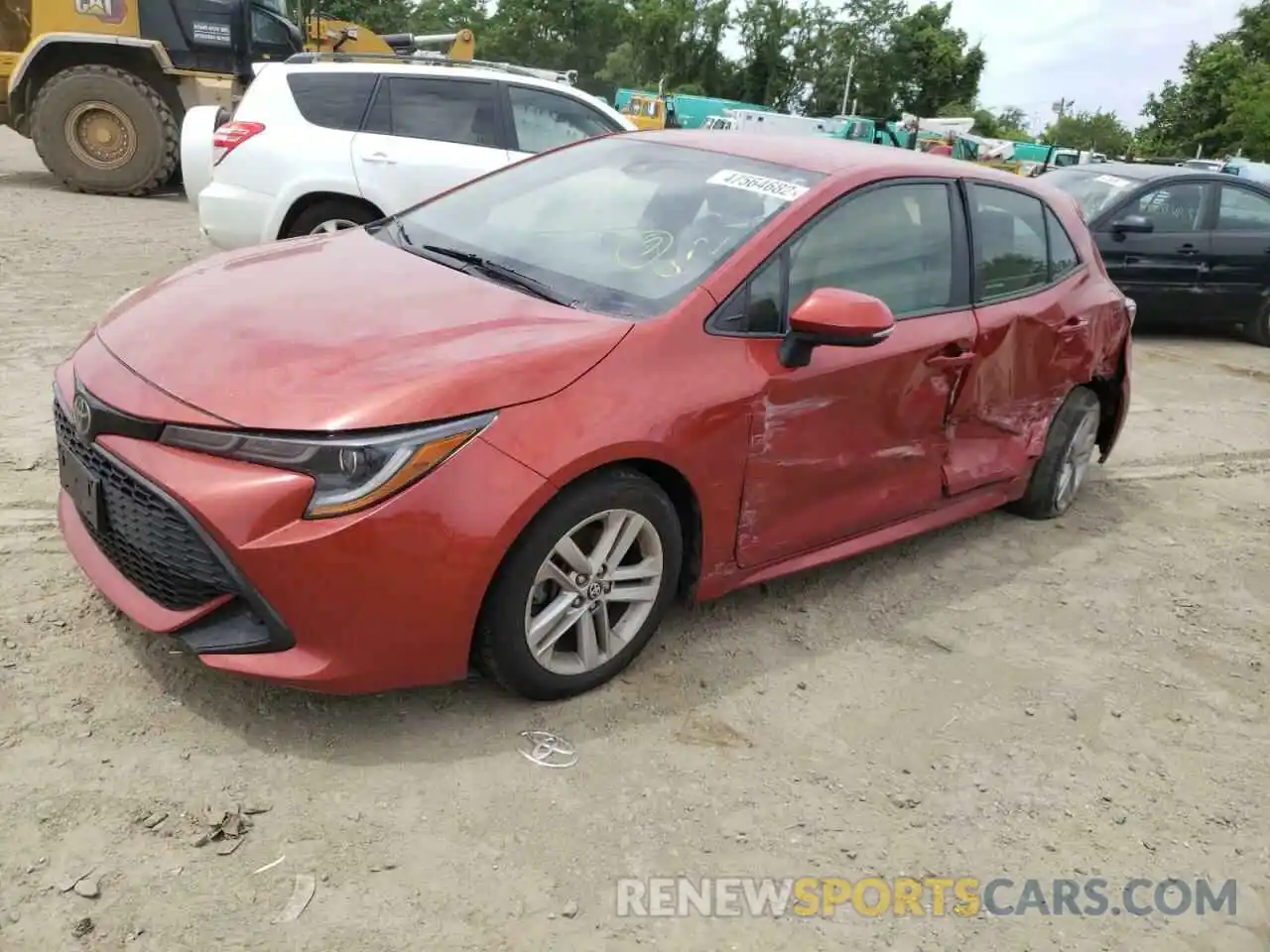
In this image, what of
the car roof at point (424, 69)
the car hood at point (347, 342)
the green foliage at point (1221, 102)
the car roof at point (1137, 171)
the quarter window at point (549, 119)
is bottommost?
the car hood at point (347, 342)

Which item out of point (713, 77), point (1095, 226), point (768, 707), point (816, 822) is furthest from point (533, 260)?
point (713, 77)

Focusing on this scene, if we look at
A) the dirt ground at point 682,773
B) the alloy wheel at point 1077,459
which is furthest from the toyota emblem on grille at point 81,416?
the alloy wheel at point 1077,459

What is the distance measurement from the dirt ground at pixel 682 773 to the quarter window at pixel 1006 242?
1.15 meters

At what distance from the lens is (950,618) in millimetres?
3740

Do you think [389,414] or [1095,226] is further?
[1095,226]

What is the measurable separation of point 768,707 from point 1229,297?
27.0ft

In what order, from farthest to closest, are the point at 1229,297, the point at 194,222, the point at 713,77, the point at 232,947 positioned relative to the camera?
the point at 713,77, the point at 194,222, the point at 1229,297, the point at 232,947

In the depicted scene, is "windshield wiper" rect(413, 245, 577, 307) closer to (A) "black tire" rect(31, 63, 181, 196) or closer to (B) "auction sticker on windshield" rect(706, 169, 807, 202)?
(B) "auction sticker on windshield" rect(706, 169, 807, 202)

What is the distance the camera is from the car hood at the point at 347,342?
2.46 meters

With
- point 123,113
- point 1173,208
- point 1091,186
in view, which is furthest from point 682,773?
point 123,113

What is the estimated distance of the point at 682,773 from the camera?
2.71 m

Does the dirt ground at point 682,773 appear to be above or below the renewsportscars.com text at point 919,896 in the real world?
above

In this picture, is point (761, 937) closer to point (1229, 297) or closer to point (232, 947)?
point (232, 947)

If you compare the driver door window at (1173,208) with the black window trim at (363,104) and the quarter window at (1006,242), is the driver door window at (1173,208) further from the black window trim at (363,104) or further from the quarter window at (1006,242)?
the black window trim at (363,104)
